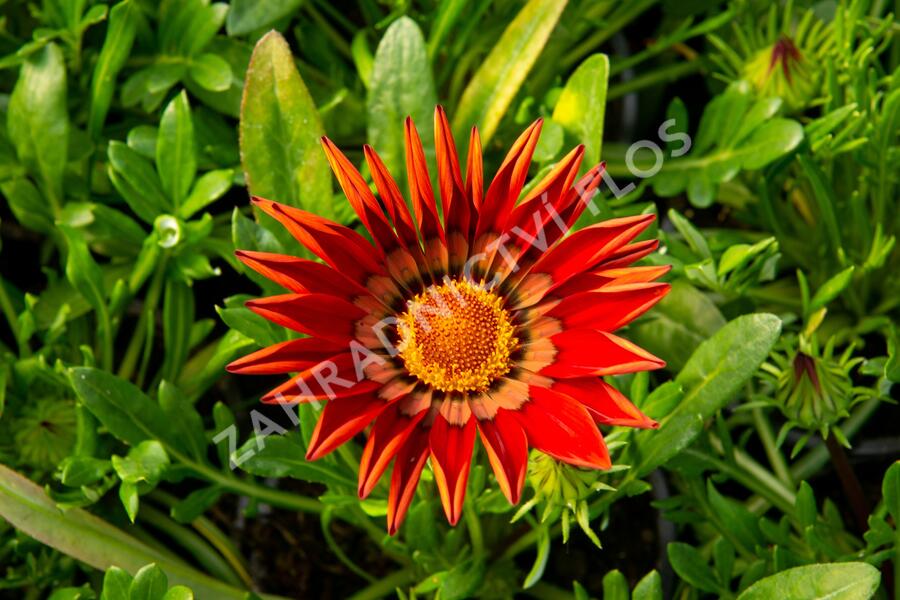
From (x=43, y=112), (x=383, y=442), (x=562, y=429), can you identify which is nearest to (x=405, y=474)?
(x=383, y=442)

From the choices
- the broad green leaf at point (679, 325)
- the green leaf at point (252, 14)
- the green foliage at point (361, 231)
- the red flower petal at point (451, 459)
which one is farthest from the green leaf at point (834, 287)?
the green leaf at point (252, 14)

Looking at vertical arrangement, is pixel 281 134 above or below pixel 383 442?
above

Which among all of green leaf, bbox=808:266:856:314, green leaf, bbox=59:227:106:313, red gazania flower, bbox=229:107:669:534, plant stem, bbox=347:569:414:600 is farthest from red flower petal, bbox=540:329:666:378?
green leaf, bbox=59:227:106:313

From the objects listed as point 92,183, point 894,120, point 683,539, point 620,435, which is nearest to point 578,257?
point 620,435

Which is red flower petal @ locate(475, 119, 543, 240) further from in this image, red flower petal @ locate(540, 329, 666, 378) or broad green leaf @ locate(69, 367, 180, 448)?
broad green leaf @ locate(69, 367, 180, 448)

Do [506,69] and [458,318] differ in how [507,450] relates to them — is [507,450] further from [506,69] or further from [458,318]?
[506,69]

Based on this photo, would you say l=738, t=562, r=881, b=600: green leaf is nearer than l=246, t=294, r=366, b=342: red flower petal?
No
